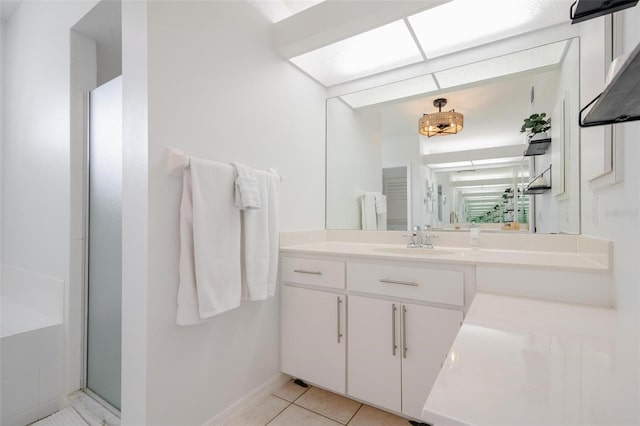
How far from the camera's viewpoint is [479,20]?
1574mm

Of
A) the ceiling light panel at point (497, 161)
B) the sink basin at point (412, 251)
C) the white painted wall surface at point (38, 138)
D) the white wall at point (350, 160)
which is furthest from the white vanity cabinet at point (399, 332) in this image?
the white painted wall surface at point (38, 138)

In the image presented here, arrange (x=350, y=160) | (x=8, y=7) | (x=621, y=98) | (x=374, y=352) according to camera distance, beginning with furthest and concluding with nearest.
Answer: (x=350, y=160) < (x=8, y=7) < (x=374, y=352) < (x=621, y=98)

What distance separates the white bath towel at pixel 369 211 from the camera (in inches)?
86.3

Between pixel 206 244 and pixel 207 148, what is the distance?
0.49 meters

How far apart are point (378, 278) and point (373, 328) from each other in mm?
265

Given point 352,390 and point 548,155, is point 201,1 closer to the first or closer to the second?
point 548,155

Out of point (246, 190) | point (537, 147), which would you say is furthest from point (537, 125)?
point (246, 190)

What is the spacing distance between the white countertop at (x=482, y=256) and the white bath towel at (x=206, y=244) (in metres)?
0.50

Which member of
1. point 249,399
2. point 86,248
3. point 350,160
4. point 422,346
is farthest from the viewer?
point 350,160

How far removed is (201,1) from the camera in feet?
4.66

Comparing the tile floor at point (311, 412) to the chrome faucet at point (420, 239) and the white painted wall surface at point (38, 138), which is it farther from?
the white painted wall surface at point (38, 138)

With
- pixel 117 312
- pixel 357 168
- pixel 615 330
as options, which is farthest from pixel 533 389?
pixel 357 168

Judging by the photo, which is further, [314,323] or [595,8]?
[314,323]

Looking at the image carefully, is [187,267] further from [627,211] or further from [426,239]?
[627,211]
